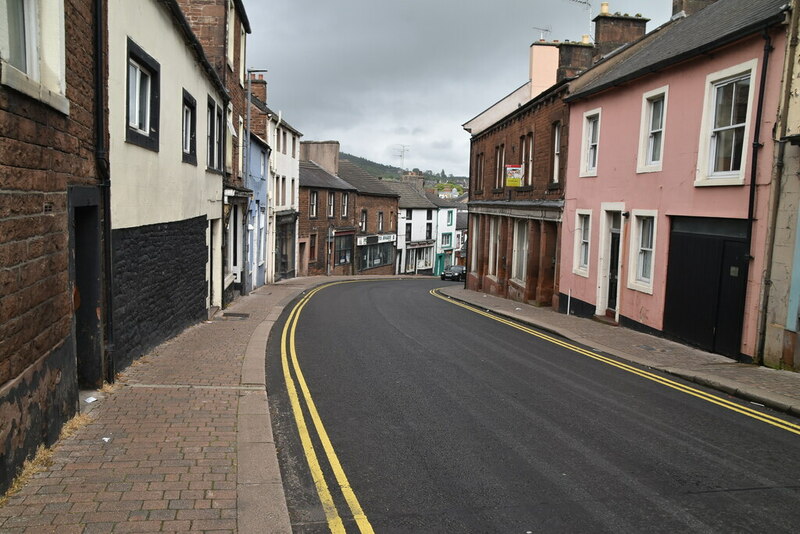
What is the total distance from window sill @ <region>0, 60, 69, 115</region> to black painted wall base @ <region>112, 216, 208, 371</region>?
2.69 meters

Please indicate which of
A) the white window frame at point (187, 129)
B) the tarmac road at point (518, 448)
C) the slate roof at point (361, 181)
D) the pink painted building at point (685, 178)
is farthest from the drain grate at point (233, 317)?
the slate roof at point (361, 181)

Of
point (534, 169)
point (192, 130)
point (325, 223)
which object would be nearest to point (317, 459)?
point (192, 130)

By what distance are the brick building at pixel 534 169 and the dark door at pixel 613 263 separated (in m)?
3.65

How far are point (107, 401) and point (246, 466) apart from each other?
2.76 m

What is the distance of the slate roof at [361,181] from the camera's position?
54125mm

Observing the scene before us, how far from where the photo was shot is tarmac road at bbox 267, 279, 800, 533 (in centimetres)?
517

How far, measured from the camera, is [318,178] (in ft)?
149

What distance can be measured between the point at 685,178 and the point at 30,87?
491 inches

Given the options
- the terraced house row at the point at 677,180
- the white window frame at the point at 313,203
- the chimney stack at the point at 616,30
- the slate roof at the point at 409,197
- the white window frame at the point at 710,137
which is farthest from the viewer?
the slate roof at the point at 409,197

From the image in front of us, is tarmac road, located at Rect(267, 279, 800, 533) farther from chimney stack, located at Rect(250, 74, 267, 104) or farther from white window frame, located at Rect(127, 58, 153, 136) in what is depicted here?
chimney stack, located at Rect(250, 74, 267, 104)

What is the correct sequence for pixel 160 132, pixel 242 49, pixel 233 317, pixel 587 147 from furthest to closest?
1. pixel 242 49
2. pixel 587 147
3. pixel 233 317
4. pixel 160 132

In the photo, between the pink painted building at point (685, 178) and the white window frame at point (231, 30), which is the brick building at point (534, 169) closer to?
the pink painted building at point (685, 178)

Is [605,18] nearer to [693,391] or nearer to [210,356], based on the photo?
[693,391]

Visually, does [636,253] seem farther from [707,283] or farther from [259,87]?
[259,87]
